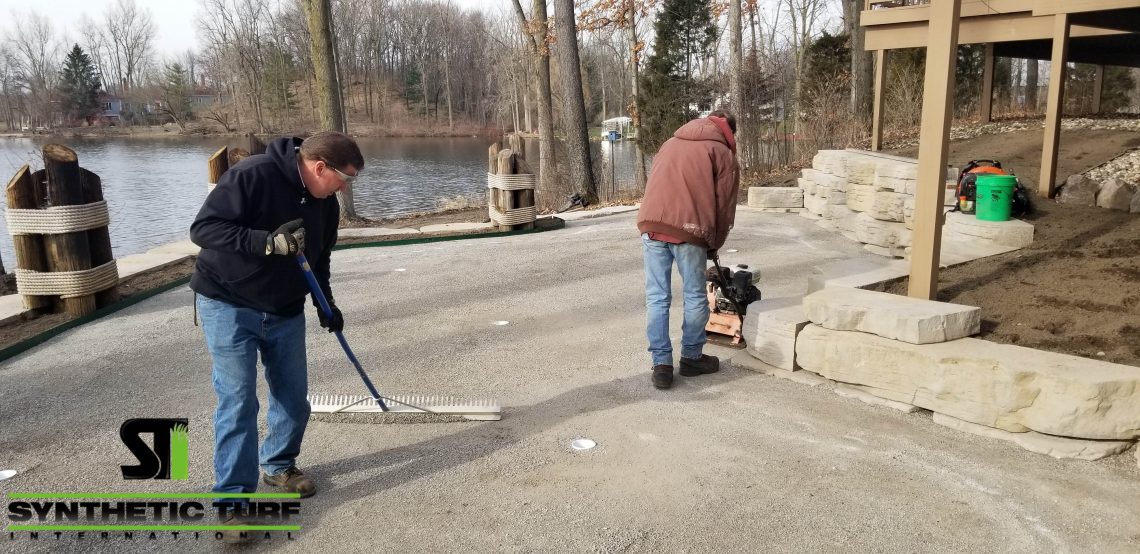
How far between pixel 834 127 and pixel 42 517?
592 inches

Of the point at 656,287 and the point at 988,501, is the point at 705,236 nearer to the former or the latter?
the point at 656,287

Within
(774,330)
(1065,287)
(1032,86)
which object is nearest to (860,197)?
(1065,287)

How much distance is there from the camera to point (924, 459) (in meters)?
3.94

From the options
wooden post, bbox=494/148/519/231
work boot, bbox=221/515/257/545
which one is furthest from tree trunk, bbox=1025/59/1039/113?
work boot, bbox=221/515/257/545

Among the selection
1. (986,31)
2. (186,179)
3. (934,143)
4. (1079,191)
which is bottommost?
(186,179)

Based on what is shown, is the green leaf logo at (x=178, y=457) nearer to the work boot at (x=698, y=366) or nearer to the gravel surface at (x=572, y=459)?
the gravel surface at (x=572, y=459)

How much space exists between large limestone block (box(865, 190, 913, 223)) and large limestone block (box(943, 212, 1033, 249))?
1466 mm

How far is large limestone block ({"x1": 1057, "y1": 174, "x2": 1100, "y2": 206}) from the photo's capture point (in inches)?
324

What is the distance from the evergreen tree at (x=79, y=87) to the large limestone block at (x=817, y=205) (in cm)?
6388

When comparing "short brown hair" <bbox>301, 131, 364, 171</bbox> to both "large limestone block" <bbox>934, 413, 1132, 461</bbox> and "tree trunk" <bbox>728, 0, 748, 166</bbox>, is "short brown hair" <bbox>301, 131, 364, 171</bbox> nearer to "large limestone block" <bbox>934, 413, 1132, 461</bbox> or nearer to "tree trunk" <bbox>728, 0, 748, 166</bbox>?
"large limestone block" <bbox>934, 413, 1132, 461</bbox>

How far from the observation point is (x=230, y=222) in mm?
3164

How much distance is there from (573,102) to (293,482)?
40.8 feet

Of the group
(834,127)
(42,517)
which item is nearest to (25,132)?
(834,127)

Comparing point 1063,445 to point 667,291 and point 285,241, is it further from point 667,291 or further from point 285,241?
point 285,241
